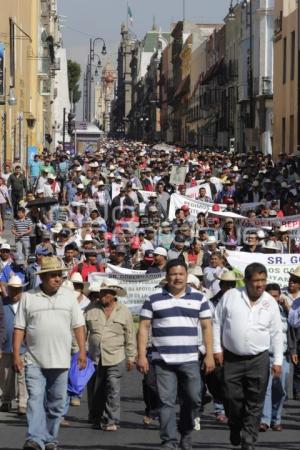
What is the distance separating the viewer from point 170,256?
2302 centimetres

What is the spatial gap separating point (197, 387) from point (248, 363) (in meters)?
0.43

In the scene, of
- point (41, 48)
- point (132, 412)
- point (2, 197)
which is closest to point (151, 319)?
point (132, 412)

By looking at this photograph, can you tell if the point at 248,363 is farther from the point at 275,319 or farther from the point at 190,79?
the point at 190,79

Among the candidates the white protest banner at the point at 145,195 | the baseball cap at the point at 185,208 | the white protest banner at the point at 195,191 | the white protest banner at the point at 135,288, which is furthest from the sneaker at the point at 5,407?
the white protest banner at the point at 195,191

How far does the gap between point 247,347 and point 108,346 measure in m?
2.46

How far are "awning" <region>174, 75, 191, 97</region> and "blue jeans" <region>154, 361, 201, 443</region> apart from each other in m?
125

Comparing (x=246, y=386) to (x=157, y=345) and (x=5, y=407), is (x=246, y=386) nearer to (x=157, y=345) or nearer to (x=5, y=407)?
(x=157, y=345)

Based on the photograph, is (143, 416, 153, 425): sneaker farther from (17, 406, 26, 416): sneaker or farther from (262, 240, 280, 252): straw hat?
(262, 240, 280, 252): straw hat

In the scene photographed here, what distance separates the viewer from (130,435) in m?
13.2

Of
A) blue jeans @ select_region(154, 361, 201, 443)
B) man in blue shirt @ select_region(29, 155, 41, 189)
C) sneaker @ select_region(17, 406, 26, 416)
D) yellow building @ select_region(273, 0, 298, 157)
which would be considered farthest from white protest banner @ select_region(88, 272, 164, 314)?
yellow building @ select_region(273, 0, 298, 157)

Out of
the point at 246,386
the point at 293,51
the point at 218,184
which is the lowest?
the point at 246,386

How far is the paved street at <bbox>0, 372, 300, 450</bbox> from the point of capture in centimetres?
1248

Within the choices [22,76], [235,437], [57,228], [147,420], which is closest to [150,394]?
[147,420]

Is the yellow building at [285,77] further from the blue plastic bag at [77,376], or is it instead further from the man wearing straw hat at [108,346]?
the man wearing straw hat at [108,346]
